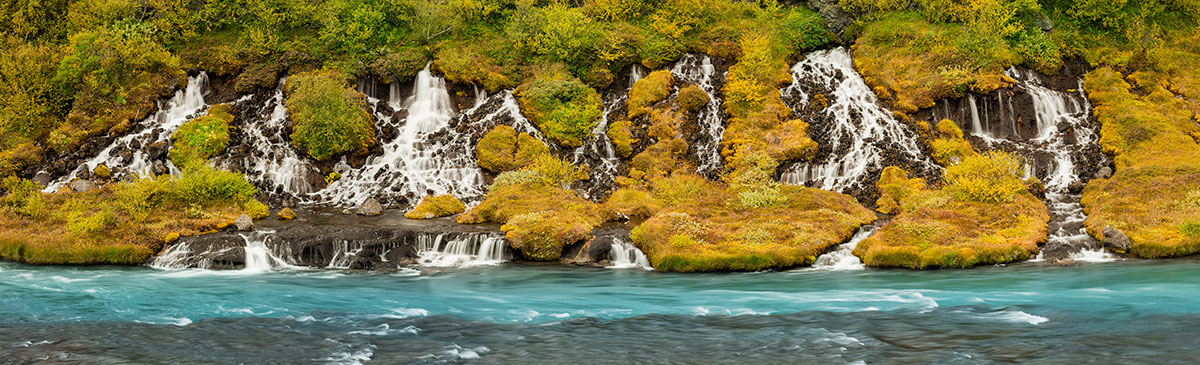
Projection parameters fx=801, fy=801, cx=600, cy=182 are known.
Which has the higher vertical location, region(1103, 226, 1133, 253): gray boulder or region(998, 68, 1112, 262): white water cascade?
region(998, 68, 1112, 262): white water cascade

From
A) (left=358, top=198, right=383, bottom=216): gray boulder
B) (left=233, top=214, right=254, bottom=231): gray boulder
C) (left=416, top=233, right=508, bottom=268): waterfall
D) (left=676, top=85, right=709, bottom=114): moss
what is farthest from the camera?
(left=676, top=85, right=709, bottom=114): moss

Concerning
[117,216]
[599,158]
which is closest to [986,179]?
[599,158]

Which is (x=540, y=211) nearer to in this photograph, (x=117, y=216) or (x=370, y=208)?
(x=370, y=208)

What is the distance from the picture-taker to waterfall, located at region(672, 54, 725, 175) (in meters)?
37.6

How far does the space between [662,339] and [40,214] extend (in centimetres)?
2556

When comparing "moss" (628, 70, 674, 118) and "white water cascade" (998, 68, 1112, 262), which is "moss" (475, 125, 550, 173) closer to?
"moss" (628, 70, 674, 118)

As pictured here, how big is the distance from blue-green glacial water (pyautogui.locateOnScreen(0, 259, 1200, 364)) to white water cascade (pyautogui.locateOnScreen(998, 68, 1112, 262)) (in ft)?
25.7

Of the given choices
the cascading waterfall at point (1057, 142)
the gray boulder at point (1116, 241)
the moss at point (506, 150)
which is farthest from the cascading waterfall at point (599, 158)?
the gray boulder at point (1116, 241)

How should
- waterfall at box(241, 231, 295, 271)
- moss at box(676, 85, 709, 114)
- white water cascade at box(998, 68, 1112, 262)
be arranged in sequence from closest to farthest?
waterfall at box(241, 231, 295, 271) → white water cascade at box(998, 68, 1112, 262) → moss at box(676, 85, 709, 114)

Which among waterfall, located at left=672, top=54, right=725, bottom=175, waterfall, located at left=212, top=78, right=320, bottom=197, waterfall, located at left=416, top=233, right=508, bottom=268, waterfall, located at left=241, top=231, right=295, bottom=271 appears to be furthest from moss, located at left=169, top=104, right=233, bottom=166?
waterfall, located at left=672, top=54, right=725, bottom=175

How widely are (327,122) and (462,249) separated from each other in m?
14.4

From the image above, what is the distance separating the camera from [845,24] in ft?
152

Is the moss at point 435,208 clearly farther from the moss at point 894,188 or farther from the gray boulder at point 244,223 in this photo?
the moss at point 894,188

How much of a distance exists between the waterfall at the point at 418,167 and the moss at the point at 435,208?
181cm
